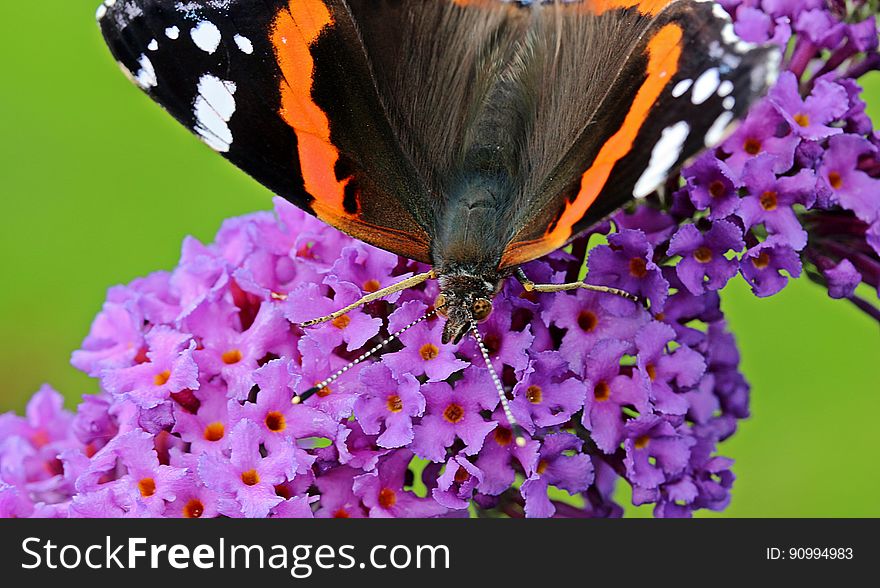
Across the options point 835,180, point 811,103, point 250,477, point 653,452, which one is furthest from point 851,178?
point 250,477

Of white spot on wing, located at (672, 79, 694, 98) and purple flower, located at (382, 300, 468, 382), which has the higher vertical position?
white spot on wing, located at (672, 79, 694, 98)

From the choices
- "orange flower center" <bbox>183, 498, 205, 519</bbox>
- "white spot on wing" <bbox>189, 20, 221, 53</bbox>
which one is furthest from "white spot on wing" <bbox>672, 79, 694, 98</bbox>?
"orange flower center" <bbox>183, 498, 205, 519</bbox>

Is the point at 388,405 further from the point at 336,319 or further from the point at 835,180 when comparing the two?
the point at 835,180

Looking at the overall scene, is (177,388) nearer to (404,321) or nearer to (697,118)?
(404,321)

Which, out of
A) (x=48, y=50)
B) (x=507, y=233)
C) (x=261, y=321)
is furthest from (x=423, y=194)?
(x=48, y=50)

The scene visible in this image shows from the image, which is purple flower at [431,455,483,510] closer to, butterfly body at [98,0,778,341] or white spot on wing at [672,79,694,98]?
butterfly body at [98,0,778,341]
